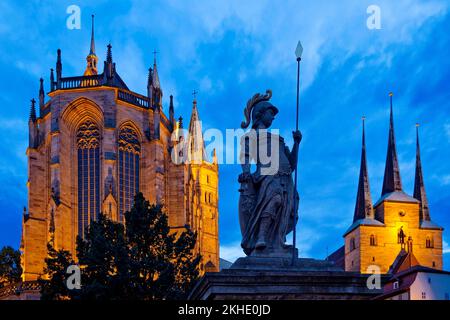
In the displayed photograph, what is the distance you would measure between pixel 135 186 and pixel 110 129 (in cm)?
428

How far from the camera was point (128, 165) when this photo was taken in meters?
61.0

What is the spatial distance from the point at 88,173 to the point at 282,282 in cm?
5148

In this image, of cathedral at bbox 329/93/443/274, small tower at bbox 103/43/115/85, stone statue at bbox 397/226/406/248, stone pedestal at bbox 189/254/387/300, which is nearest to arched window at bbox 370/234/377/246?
cathedral at bbox 329/93/443/274

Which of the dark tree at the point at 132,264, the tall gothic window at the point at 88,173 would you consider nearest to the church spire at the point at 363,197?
the tall gothic window at the point at 88,173

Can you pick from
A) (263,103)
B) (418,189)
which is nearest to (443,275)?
(263,103)

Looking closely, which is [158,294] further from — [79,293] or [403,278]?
[403,278]

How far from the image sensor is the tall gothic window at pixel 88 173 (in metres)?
58.6

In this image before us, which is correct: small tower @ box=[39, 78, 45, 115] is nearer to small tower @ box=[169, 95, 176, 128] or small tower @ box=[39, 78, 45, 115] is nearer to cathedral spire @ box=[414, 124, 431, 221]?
small tower @ box=[169, 95, 176, 128]

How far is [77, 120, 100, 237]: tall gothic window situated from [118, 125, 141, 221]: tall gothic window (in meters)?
1.68

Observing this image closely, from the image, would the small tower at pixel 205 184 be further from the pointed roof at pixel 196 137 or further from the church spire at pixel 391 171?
the church spire at pixel 391 171

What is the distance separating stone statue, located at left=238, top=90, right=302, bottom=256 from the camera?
987cm

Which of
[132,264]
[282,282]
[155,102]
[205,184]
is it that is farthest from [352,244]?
[282,282]

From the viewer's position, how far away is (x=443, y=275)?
52.4 metres

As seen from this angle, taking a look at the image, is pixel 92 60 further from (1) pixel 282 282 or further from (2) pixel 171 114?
(1) pixel 282 282
